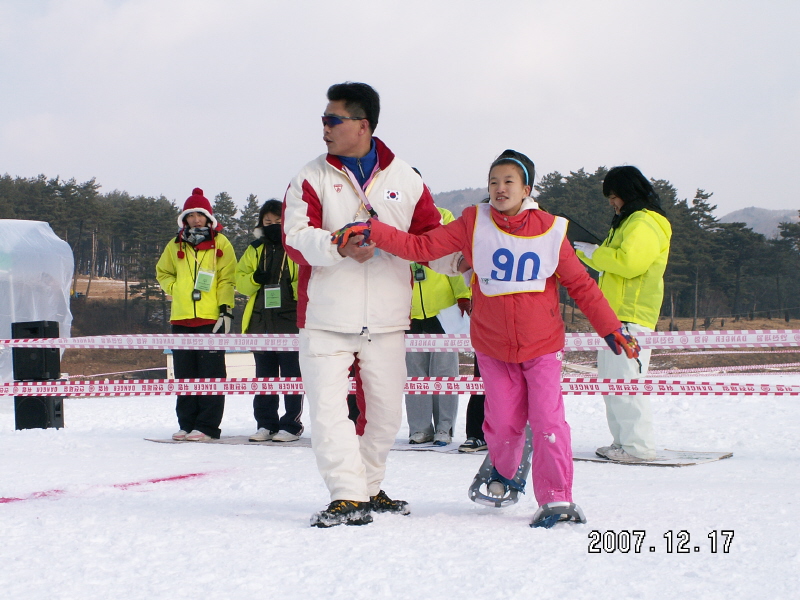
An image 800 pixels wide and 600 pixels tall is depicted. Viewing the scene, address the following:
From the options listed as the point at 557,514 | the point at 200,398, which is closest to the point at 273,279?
the point at 200,398

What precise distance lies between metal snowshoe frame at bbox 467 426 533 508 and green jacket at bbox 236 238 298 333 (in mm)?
3381

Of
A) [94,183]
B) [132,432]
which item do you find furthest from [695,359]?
[94,183]

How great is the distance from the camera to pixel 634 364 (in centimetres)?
542

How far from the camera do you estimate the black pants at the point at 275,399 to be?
6.63 meters

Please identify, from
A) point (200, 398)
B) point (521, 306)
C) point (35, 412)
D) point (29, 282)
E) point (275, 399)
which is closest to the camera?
point (521, 306)

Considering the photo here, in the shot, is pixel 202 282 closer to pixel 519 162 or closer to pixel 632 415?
pixel 632 415

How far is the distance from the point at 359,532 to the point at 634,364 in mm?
2934

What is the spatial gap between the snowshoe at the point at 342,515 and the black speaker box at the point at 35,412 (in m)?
5.14

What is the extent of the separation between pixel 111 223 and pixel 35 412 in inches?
2048

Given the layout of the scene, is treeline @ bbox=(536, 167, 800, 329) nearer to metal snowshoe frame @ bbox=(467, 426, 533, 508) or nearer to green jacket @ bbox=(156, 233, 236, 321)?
green jacket @ bbox=(156, 233, 236, 321)

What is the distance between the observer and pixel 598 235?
162 feet

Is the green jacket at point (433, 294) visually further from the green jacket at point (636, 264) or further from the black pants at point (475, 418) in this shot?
the green jacket at point (636, 264)
